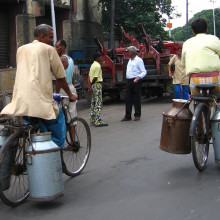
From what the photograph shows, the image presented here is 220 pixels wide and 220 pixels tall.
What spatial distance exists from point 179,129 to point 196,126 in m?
0.21

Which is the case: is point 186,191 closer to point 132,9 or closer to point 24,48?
point 24,48

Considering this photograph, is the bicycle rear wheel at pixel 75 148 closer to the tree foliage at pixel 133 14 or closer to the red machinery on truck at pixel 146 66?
the red machinery on truck at pixel 146 66

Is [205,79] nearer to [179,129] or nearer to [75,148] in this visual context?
[179,129]

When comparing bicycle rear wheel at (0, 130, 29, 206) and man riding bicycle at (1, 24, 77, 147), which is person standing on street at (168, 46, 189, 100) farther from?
bicycle rear wheel at (0, 130, 29, 206)

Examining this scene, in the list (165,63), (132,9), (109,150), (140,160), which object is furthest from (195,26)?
(132,9)

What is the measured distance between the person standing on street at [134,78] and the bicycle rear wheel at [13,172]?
575 centimetres

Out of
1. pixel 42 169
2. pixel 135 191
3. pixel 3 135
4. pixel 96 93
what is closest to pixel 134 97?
pixel 96 93

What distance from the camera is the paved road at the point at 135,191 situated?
12.7ft

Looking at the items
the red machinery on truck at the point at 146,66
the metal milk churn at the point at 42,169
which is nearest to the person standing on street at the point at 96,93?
the red machinery on truck at the point at 146,66

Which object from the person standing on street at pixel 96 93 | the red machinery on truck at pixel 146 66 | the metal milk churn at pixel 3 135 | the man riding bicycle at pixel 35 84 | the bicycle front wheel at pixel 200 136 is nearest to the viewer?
the man riding bicycle at pixel 35 84

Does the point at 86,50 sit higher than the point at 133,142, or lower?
higher

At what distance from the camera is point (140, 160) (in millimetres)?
5922

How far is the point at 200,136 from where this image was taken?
16.7 ft

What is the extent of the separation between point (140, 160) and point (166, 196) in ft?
5.52
